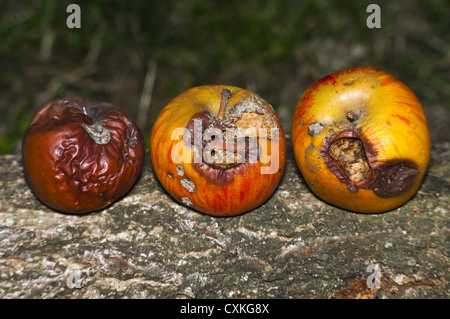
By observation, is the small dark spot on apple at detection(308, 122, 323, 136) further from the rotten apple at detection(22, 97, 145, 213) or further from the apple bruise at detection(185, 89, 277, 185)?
the rotten apple at detection(22, 97, 145, 213)

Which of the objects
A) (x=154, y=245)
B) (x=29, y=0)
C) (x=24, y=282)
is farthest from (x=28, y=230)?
(x=29, y=0)

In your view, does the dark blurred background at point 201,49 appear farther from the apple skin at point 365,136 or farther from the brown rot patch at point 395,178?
the brown rot patch at point 395,178

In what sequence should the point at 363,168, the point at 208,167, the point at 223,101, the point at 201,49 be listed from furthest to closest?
the point at 201,49, the point at 223,101, the point at 363,168, the point at 208,167

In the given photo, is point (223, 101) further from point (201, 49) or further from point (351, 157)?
point (201, 49)

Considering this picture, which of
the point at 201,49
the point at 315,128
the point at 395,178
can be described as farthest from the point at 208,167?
the point at 201,49

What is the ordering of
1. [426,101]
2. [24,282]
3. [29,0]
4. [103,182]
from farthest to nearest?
1. [29,0]
2. [426,101]
3. [103,182]
4. [24,282]

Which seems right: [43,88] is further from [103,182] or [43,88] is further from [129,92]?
[103,182]
